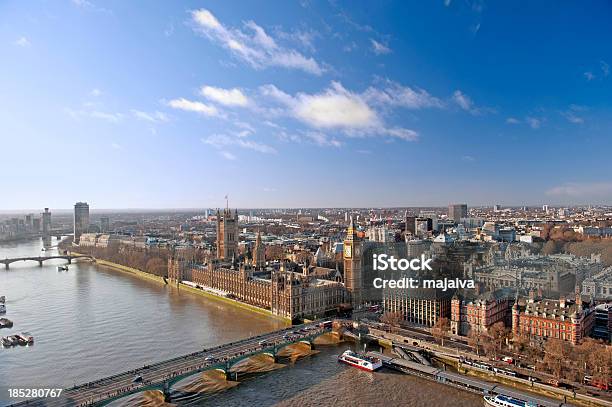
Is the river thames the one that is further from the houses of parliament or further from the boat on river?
the houses of parliament

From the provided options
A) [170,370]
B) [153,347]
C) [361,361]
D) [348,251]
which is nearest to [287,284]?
[348,251]

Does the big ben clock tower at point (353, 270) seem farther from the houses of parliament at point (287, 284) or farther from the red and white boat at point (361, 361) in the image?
the red and white boat at point (361, 361)

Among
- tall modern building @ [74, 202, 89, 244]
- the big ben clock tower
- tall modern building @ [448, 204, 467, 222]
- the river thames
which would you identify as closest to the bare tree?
the river thames

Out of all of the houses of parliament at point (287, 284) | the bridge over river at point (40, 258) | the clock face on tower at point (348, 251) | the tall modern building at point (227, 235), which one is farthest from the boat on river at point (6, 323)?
the bridge over river at point (40, 258)

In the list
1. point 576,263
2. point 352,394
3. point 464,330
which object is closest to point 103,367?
point 352,394

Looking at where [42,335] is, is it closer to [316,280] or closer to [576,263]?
[316,280]

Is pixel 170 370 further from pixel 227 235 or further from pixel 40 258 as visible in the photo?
pixel 40 258
